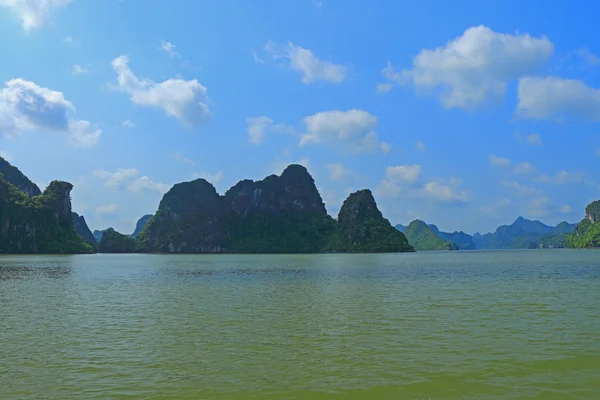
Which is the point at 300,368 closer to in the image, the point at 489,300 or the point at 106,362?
the point at 106,362

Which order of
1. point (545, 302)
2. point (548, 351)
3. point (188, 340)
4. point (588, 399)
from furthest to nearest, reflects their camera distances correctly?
point (545, 302) → point (188, 340) → point (548, 351) → point (588, 399)

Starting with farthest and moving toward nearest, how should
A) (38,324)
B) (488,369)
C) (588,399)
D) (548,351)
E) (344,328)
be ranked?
(38,324)
(344,328)
(548,351)
(488,369)
(588,399)

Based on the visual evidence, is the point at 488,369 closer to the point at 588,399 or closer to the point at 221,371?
the point at 588,399

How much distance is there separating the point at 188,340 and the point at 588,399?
56.1 ft

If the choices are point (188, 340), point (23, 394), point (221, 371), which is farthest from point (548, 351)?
point (23, 394)

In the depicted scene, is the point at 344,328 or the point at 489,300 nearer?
the point at 344,328

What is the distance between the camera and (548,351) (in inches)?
728

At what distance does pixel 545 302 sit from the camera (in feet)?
111

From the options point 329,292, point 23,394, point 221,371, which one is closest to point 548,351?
point 221,371

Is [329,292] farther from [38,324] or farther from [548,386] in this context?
[548,386]

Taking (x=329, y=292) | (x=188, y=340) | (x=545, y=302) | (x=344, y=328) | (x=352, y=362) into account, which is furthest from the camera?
(x=329, y=292)

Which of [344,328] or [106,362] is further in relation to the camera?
[344,328]

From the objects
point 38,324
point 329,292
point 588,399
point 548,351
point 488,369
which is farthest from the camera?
point 329,292

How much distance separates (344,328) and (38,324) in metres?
19.1
